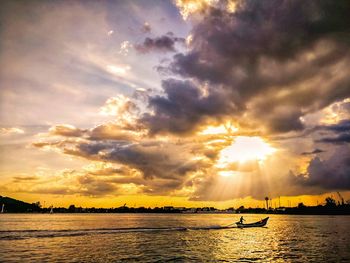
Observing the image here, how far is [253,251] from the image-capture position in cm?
6744

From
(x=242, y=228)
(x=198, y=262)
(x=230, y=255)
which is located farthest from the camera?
(x=242, y=228)

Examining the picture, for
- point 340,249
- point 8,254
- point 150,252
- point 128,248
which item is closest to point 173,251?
point 150,252

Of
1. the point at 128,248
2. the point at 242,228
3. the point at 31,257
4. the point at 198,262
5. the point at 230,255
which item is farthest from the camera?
the point at 242,228

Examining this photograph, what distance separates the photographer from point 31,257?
57281 mm

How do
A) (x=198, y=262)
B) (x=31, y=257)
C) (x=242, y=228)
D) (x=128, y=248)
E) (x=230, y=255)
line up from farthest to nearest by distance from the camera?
(x=242, y=228) → (x=128, y=248) → (x=230, y=255) → (x=31, y=257) → (x=198, y=262)

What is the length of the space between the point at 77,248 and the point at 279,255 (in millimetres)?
43610

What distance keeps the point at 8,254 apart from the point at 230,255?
44.0 m

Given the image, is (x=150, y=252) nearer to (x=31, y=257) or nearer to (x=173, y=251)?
(x=173, y=251)

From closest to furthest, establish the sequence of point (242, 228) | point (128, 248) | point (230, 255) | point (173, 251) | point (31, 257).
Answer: point (31, 257) < point (230, 255) < point (173, 251) < point (128, 248) < point (242, 228)

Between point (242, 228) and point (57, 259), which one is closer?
point (57, 259)

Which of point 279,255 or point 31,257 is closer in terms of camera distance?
point 31,257

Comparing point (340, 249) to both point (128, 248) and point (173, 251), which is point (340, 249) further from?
point (128, 248)

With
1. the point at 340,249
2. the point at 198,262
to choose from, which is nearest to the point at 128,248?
the point at 198,262

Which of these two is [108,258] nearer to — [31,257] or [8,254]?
[31,257]
